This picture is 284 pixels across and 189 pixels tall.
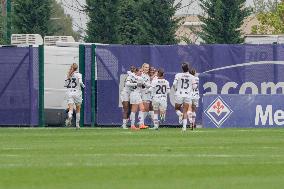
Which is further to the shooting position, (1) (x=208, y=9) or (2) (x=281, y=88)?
(1) (x=208, y=9)

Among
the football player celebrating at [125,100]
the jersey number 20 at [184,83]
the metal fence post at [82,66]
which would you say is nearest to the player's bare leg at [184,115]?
the jersey number 20 at [184,83]

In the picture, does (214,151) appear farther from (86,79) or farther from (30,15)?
(30,15)

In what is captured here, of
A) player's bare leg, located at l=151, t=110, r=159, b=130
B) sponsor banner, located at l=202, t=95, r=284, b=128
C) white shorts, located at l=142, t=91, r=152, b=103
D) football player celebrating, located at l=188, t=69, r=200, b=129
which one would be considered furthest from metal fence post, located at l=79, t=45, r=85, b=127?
sponsor banner, located at l=202, t=95, r=284, b=128

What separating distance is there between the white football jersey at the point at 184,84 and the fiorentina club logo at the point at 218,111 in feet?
8.08

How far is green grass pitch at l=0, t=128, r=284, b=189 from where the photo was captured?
46.9 feet

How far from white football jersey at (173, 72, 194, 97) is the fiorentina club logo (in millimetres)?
2464

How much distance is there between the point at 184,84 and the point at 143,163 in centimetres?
1700

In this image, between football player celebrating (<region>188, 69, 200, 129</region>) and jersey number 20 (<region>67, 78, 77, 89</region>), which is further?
jersey number 20 (<region>67, 78, 77, 89</region>)

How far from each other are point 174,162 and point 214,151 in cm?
348

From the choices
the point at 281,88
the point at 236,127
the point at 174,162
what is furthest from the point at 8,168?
the point at 281,88

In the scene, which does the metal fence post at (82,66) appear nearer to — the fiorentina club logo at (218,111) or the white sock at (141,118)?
the white sock at (141,118)

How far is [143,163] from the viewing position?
17.8 metres

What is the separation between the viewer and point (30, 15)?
191 ft

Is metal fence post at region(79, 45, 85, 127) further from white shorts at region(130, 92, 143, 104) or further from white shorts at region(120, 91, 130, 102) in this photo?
white shorts at region(130, 92, 143, 104)
